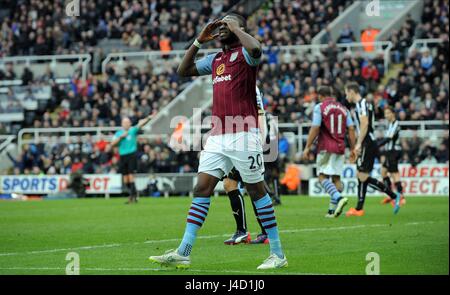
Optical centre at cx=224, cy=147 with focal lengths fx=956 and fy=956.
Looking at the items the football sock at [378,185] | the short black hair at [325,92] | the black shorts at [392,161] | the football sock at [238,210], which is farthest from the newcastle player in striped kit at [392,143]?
the football sock at [238,210]

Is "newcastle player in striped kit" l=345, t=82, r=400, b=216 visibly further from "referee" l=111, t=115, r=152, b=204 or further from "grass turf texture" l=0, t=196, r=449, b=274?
"referee" l=111, t=115, r=152, b=204

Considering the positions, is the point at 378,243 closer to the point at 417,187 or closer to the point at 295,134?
the point at 417,187

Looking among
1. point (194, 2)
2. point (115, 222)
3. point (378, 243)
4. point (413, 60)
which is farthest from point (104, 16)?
point (378, 243)

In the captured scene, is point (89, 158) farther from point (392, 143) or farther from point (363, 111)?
point (363, 111)

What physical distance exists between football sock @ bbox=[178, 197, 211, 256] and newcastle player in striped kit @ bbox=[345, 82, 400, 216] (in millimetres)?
8699

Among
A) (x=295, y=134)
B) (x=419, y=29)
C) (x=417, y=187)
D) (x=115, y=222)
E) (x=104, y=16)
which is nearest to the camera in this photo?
(x=115, y=222)

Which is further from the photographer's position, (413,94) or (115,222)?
(413,94)

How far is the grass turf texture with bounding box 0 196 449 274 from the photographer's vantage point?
A: 412 inches

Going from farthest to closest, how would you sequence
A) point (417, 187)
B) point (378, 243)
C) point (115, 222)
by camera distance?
point (417, 187), point (115, 222), point (378, 243)

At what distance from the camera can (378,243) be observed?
13070mm

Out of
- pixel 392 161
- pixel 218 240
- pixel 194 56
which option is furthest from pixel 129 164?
pixel 194 56

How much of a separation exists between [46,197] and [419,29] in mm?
14814

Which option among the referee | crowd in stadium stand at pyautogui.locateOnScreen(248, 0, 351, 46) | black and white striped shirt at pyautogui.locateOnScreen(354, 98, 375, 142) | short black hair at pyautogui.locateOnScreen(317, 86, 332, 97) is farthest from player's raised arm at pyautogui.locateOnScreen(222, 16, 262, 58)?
crowd in stadium stand at pyautogui.locateOnScreen(248, 0, 351, 46)

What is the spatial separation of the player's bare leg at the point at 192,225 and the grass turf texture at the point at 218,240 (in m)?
0.12
